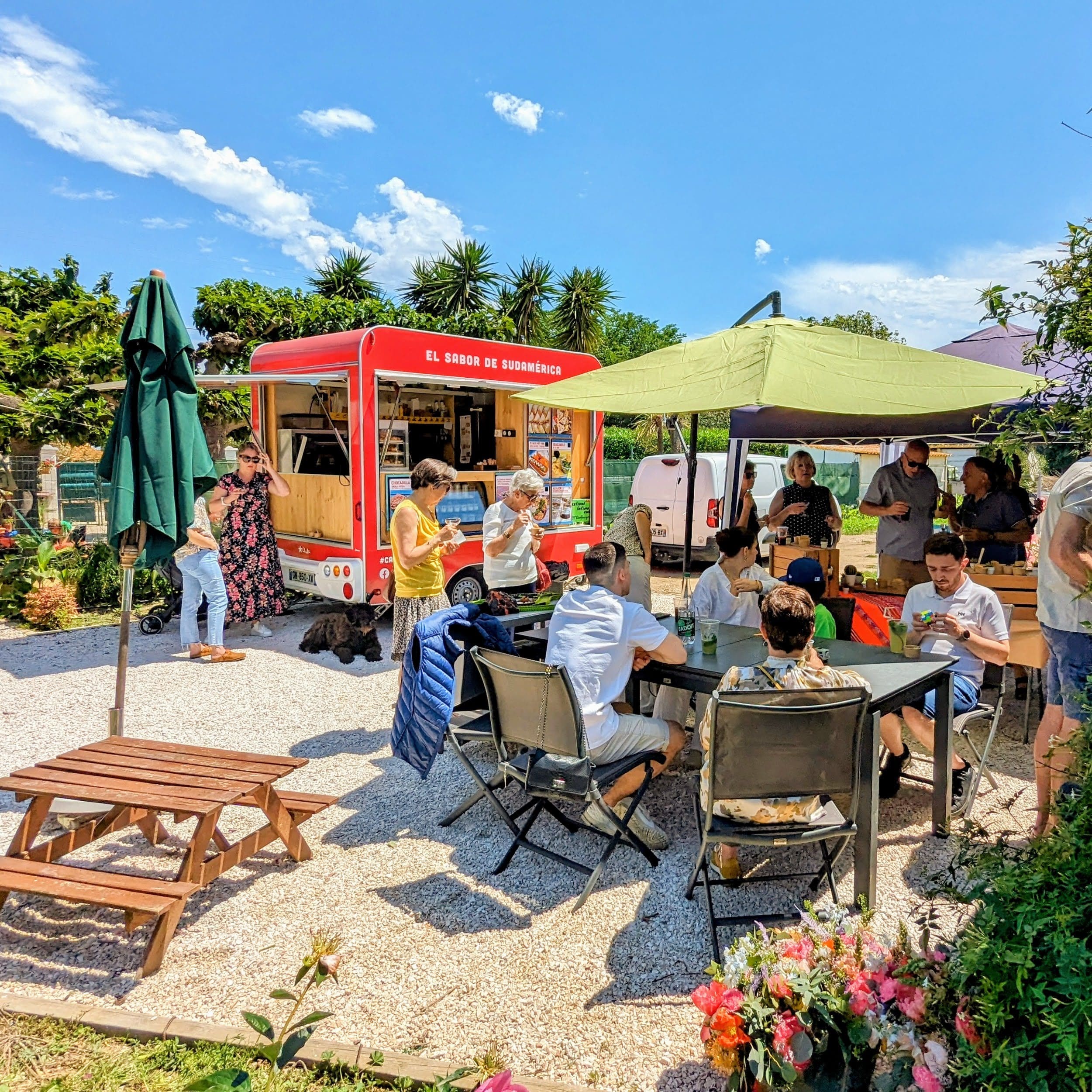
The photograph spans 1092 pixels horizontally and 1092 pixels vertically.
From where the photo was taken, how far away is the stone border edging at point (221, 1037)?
216cm

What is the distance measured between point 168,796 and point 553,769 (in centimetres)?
143

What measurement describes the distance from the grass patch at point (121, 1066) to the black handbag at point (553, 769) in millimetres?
1176

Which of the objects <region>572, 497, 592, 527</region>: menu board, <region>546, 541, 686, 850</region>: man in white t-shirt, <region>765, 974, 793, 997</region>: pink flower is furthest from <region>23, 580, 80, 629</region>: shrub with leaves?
<region>765, 974, 793, 997</region>: pink flower

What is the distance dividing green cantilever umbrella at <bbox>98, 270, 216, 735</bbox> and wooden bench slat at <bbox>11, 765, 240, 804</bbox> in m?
0.69

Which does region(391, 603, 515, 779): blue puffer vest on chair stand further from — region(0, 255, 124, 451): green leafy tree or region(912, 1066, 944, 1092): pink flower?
region(0, 255, 124, 451): green leafy tree

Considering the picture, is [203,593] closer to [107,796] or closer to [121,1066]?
[107,796]

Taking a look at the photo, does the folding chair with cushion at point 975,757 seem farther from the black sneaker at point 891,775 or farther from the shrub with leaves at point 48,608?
the shrub with leaves at point 48,608

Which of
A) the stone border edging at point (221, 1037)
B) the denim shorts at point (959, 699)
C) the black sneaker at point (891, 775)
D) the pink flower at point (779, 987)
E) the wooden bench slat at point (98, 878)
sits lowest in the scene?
the stone border edging at point (221, 1037)

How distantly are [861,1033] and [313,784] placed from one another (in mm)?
3113

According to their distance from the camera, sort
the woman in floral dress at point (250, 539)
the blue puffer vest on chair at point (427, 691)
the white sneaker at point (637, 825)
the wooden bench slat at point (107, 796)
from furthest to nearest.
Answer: the woman in floral dress at point (250, 539), the blue puffer vest on chair at point (427, 691), the white sneaker at point (637, 825), the wooden bench slat at point (107, 796)

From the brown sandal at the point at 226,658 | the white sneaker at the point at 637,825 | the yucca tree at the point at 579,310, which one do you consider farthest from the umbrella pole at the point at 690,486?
the yucca tree at the point at 579,310

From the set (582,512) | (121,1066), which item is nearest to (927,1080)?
(121,1066)

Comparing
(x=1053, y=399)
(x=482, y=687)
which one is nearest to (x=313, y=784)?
(x=482, y=687)

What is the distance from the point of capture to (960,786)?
3814mm
